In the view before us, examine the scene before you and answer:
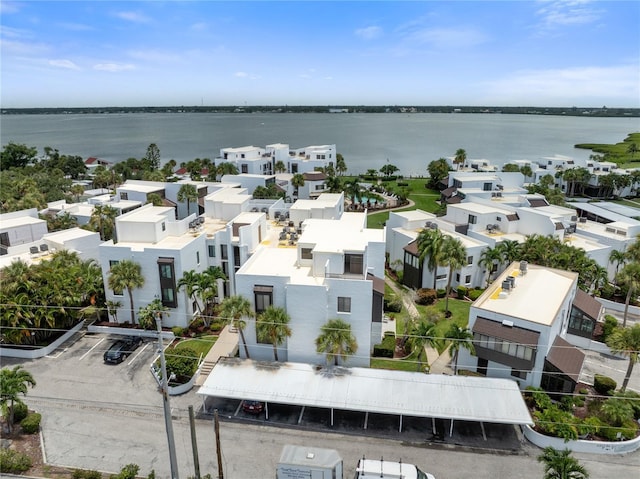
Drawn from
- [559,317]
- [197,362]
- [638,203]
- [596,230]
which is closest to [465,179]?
[596,230]

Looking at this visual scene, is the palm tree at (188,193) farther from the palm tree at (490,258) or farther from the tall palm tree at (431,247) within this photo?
the palm tree at (490,258)

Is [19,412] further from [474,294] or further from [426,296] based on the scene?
[474,294]

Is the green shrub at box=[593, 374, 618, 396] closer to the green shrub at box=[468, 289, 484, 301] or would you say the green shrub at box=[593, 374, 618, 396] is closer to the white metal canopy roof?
the white metal canopy roof

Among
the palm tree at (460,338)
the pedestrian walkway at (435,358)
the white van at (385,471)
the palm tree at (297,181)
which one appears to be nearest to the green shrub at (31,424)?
the white van at (385,471)

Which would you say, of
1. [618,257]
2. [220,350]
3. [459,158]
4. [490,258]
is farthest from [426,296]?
[459,158]

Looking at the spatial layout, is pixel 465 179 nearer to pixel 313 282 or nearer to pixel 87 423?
pixel 313 282
